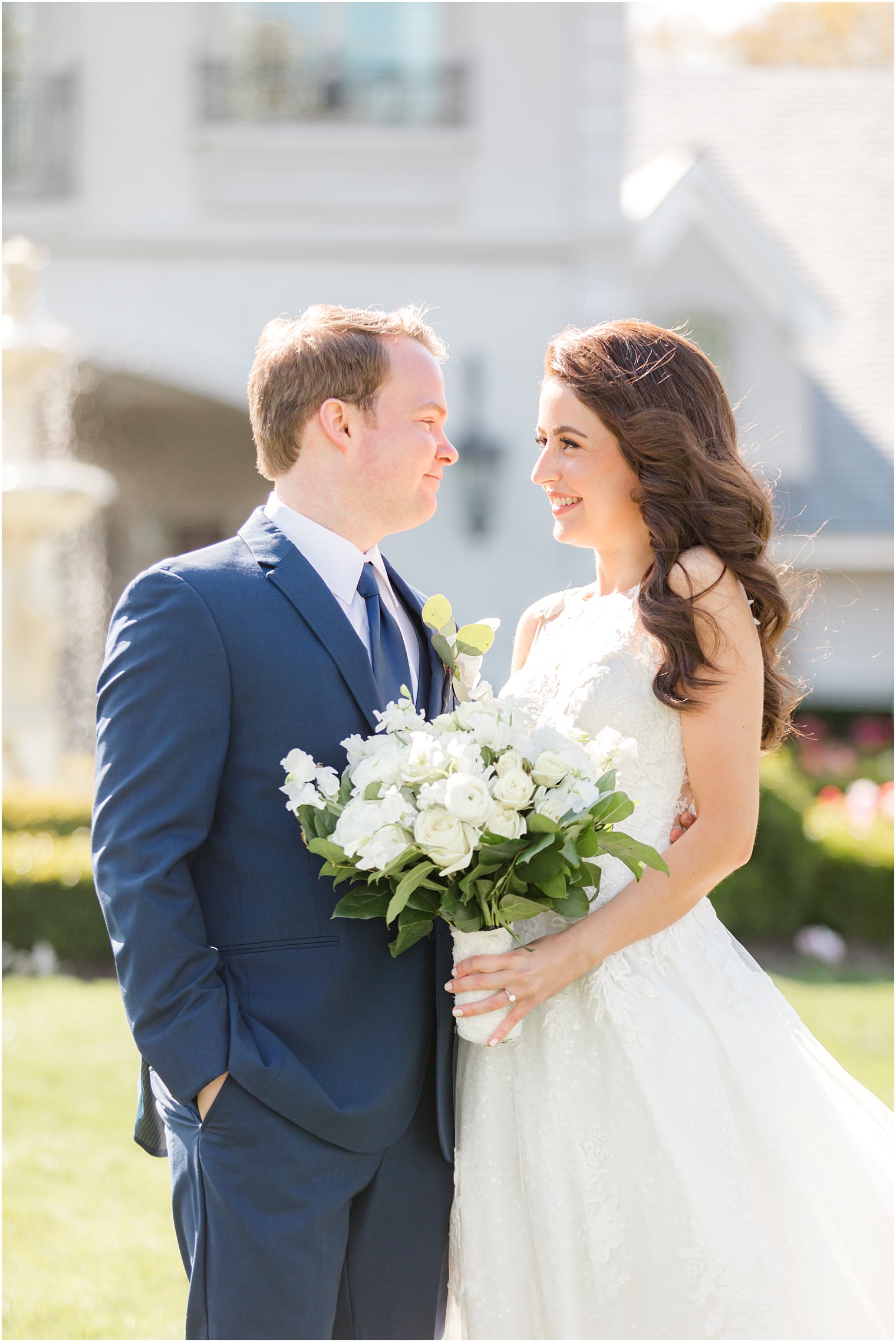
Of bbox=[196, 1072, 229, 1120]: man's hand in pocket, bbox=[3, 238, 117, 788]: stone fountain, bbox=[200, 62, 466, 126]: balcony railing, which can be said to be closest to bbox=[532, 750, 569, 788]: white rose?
bbox=[196, 1072, 229, 1120]: man's hand in pocket

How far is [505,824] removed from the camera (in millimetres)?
2207

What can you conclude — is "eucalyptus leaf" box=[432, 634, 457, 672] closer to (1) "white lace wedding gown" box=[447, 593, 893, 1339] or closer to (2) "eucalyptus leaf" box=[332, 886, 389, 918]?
(1) "white lace wedding gown" box=[447, 593, 893, 1339]

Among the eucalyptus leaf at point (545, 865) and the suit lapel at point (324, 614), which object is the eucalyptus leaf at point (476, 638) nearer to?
the suit lapel at point (324, 614)

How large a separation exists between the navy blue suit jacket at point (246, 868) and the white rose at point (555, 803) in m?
0.43

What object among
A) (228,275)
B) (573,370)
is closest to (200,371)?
(228,275)

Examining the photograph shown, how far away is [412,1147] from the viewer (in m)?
2.51

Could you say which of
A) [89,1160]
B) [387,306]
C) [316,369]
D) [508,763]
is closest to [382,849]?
[508,763]

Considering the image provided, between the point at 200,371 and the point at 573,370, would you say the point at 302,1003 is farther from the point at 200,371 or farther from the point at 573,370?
the point at 200,371

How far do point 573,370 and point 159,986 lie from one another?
1550mm

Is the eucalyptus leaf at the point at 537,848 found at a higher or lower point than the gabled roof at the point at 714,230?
lower

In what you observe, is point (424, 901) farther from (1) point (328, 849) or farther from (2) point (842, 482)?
(2) point (842, 482)

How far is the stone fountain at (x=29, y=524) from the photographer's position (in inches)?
370

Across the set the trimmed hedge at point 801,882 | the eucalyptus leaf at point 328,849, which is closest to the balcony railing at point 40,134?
the trimmed hedge at point 801,882

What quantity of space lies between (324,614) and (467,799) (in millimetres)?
546
